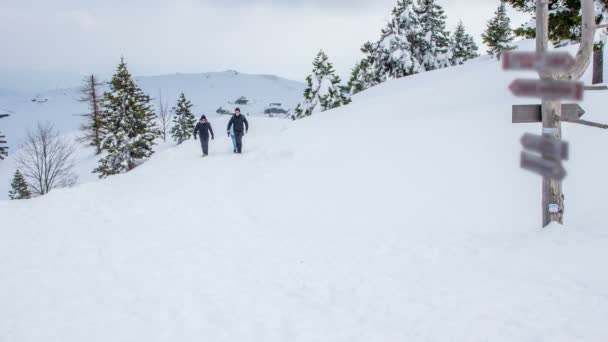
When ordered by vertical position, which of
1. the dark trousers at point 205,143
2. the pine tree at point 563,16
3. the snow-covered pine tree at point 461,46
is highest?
the snow-covered pine tree at point 461,46

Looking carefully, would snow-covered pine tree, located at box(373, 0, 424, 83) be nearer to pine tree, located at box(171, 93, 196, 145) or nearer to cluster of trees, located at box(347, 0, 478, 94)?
cluster of trees, located at box(347, 0, 478, 94)

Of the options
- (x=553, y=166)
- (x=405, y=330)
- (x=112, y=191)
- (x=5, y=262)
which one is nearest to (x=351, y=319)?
(x=405, y=330)

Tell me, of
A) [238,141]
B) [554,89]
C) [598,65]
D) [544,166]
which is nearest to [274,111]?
[238,141]

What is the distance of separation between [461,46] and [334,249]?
155 ft

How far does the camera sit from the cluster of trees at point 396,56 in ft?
104

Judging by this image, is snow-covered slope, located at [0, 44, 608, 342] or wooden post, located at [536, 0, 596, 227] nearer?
snow-covered slope, located at [0, 44, 608, 342]

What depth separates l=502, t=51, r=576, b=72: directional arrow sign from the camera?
4.41 m

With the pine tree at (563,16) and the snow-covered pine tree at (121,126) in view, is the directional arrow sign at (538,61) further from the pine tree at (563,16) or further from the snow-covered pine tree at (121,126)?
the snow-covered pine tree at (121,126)

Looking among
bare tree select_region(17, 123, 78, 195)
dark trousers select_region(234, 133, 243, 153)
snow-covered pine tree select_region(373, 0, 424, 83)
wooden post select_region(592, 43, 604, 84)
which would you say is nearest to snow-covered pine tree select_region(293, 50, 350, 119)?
snow-covered pine tree select_region(373, 0, 424, 83)

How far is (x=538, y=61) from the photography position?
4.47m

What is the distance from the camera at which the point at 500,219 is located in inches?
314

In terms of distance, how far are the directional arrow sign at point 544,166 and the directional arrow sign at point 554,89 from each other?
0.75 metres

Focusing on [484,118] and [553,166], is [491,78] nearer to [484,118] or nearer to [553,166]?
[484,118]

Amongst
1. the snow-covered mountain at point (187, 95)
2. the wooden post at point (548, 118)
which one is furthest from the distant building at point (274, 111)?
the wooden post at point (548, 118)
